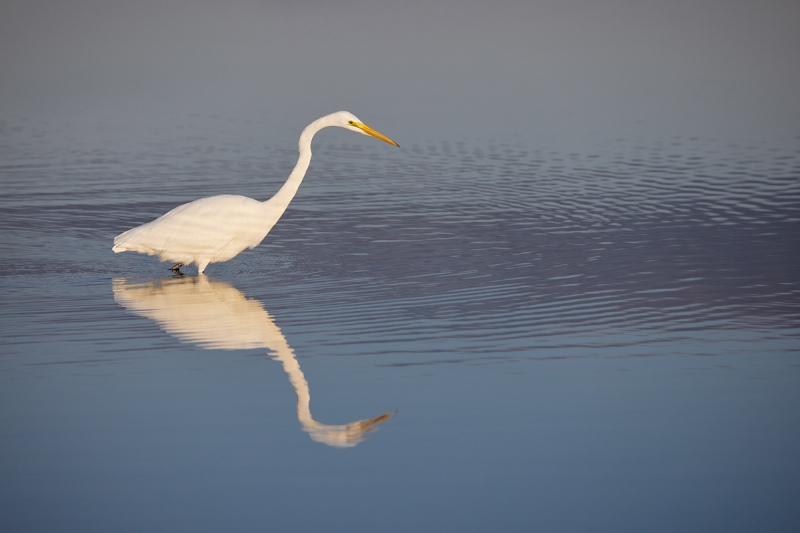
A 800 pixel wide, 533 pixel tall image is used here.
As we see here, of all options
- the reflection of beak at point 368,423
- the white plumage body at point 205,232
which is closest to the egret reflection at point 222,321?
the reflection of beak at point 368,423

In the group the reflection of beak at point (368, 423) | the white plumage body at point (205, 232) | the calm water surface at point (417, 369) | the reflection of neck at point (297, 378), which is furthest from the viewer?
the white plumage body at point (205, 232)

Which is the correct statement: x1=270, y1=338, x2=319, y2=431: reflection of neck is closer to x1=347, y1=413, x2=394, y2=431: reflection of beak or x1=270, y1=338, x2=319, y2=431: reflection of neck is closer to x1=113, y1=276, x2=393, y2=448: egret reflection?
x1=113, y1=276, x2=393, y2=448: egret reflection

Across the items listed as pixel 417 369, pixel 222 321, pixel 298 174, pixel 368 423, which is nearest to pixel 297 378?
pixel 417 369

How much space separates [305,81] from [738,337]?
60.5 feet

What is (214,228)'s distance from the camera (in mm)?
10562

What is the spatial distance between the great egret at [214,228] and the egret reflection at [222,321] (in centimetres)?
29

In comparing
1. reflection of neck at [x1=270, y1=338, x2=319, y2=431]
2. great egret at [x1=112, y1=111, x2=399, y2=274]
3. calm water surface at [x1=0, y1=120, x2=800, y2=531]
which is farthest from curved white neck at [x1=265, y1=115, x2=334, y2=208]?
reflection of neck at [x1=270, y1=338, x2=319, y2=431]

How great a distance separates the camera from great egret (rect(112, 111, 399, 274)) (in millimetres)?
10570

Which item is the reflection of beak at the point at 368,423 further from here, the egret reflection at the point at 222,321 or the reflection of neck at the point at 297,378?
the reflection of neck at the point at 297,378

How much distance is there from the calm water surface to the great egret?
270 millimetres

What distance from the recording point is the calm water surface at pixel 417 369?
537 centimetres

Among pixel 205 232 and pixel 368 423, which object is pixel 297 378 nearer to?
pixel 368 423

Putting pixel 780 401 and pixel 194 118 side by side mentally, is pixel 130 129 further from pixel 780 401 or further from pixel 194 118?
pixel 780 401

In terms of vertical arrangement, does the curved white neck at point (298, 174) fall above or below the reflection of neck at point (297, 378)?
above
